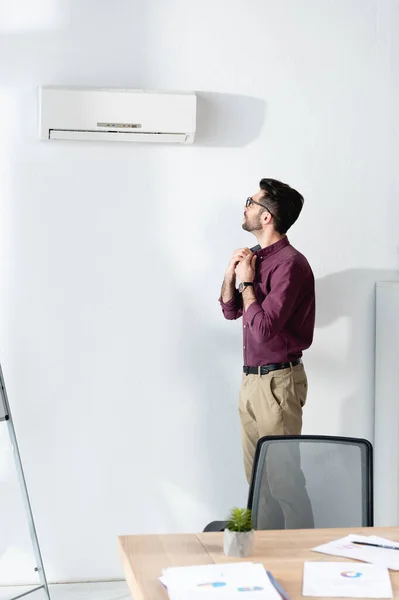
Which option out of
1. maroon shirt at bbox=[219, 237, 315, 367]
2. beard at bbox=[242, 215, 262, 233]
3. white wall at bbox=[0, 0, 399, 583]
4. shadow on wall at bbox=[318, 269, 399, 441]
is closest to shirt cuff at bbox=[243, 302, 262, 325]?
maroon shirt at bbox=[219, 237, 315, 367]

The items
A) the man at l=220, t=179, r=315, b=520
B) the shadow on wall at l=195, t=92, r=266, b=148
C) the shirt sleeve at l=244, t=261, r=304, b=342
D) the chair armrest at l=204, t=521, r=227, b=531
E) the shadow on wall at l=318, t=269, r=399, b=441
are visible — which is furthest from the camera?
the shadow on wall at l=318, t=269, r=399, b=441

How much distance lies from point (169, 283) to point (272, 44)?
4.31 ft

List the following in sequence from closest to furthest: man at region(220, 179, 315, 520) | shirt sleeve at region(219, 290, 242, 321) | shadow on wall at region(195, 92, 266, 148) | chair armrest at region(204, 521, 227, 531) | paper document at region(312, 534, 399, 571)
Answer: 1. paper document at region(312, 534, 399, 571)
2. chair armrest at region(204, 521, 227, 531)
3. man at region(220, 179, 315, 520)
4. shirt sleeve at region(219, 290, 242, 321)
5. shadow on wall at region(195, 92, 266, 148)

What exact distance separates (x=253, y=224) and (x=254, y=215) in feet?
0.14

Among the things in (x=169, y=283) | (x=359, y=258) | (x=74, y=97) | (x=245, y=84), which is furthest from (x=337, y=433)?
(x=74, y=97)

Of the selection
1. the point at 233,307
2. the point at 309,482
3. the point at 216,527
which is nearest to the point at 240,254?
the point at 233,307

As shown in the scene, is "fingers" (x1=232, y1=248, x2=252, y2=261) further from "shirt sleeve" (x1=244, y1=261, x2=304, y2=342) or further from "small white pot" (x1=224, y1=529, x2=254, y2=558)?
"small white pot" (x1=224, y1=529, x2=254, y2=558)

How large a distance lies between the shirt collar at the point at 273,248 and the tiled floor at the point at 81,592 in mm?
1772

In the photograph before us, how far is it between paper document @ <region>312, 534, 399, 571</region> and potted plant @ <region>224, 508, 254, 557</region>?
0.69 ft

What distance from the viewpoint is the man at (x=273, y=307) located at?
3.71 meters

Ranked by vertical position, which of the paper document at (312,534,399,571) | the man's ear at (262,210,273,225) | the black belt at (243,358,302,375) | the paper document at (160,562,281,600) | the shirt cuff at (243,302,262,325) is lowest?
the paper document at (312,534,399,571)

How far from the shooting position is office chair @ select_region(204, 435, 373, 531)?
280 centimetres

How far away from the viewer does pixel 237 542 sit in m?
2.21

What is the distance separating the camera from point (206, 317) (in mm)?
4148
